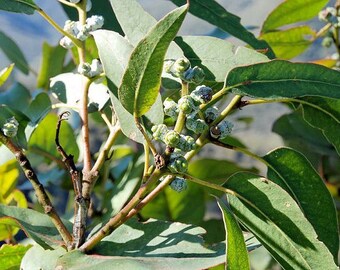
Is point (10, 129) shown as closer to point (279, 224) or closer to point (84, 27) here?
point (84, 27)

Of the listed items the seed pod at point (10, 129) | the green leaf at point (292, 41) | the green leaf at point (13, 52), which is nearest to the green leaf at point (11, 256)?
the seed pod at point (10, 129)

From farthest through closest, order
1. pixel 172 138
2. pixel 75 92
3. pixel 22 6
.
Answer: pixel 75 92 → pixel 22 6 → pixel 172 138

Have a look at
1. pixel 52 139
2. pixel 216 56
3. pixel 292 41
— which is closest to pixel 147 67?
pixel 216 56

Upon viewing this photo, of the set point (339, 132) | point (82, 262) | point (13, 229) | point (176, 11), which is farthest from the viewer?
point (13, 229)

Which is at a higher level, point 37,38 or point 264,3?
point 264,3

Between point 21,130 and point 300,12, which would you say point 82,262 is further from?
point 300,12

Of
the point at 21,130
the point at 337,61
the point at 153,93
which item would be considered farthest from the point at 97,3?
the point at 337,61
